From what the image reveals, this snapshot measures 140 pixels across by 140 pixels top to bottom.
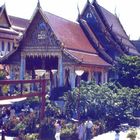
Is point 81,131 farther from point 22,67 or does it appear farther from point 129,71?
point 22,67

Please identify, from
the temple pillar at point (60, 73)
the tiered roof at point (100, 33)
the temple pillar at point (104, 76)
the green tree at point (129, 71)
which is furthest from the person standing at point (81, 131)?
the tiered roof at point (100, 33)

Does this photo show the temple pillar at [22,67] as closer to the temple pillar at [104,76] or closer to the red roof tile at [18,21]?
the temple pillar at [104,76]

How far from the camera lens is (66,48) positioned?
96.6ft

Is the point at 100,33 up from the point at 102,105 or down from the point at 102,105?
up

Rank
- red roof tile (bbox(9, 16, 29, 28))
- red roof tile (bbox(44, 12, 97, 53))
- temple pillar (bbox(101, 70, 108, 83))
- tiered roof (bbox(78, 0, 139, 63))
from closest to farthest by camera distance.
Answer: red roof tile (bbox(44, 12, 97, 53))
temple pillar (bbox(101, 70, 108, 83))
tiered roof (bbox(78, 0, 139, 63))
red roof tile (bbox(9, 16, 29, 28))

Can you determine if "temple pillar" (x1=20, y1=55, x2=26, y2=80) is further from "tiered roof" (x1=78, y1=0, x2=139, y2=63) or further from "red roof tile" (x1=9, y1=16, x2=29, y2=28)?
"red roof tile" (x1=9, y1=16, x2=29, y2=28)

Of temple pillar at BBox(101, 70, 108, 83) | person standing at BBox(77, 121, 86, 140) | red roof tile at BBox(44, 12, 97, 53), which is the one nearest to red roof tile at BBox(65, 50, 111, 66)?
red roof tile at BBox(44, 12, 97, 53)

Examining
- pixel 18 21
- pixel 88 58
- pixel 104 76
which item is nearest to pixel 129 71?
pixel 88 58

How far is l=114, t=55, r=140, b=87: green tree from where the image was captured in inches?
1125

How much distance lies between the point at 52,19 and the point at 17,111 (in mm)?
9669

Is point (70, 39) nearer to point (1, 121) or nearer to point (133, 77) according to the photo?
point (133, 77)

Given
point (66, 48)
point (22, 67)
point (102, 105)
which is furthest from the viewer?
point (22, 67)

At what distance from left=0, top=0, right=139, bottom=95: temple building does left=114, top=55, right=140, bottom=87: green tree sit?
2808mm

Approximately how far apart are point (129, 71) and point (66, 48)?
5.57m
